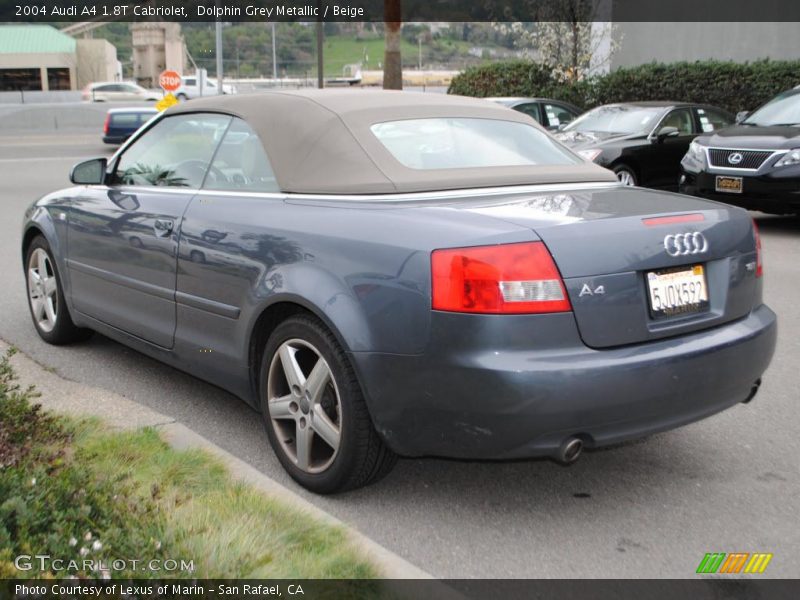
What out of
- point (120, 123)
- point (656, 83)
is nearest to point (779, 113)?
point (656, 83)

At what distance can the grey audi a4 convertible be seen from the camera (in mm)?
3199

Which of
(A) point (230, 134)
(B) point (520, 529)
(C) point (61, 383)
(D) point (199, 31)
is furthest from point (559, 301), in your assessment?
(D) point (199, 31)

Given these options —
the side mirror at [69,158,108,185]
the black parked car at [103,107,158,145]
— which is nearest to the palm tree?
the black parked car at [103,107,158,145]

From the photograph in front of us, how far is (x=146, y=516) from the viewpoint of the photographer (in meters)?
2.98

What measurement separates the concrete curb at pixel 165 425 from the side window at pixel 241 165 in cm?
111

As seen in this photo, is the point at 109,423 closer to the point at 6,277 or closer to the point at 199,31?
the point at 6,277

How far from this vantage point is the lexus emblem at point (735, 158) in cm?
1074

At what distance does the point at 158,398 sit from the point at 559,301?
8.64 feet

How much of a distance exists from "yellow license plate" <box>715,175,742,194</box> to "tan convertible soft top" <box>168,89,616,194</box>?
675 centimetres

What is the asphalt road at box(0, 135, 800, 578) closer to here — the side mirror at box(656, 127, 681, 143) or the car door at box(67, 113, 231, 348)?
the car door at box(67, 113, 231, 348)

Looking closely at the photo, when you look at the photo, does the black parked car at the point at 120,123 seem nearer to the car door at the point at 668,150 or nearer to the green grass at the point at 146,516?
the car door at the point at 668,150

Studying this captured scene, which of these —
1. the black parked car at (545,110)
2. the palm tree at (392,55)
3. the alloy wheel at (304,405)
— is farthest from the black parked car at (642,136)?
the palm tree at (392,55)

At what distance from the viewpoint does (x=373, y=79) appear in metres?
90.7

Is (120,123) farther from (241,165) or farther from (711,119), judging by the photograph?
(241,165)
